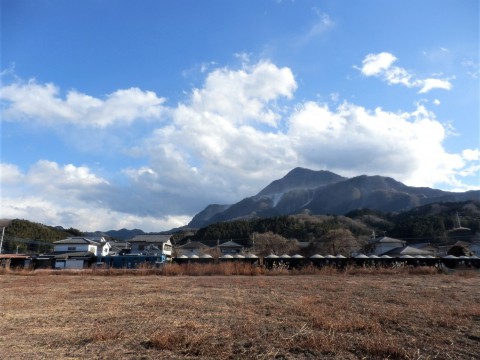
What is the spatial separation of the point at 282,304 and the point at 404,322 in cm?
330

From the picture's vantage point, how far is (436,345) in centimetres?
520

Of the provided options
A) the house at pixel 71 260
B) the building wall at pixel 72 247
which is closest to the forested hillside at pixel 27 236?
the building wall at pixel 72 247

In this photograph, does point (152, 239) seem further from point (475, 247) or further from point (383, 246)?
point (475, 247)

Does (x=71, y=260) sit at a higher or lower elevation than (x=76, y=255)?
lower

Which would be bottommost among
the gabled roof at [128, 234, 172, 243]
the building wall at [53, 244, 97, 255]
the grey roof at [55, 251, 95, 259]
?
the grey roof at [55, 251, 95, 259]

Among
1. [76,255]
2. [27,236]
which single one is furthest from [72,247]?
[27,236]

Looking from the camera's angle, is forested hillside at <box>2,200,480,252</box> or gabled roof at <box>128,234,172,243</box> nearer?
gabled roof at <box>128,234,172,243</box>

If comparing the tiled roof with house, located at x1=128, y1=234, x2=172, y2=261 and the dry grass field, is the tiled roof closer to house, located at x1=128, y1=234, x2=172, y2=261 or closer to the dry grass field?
house, located at x1=128, y1=234, x2=172, y2=261

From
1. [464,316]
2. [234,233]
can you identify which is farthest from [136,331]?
[234,233]

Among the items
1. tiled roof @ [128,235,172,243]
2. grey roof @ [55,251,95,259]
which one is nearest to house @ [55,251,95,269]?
grey roof @ [55,251,95,259]

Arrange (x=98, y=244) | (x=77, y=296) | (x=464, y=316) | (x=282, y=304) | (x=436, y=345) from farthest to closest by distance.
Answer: (x=98, y=244) < (x=77, y=296) < (x=282, y=304) < (x=464, y=316) < (x=436, y=345)

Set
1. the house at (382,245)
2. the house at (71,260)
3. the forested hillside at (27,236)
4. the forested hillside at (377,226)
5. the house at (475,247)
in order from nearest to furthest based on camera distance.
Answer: the house at (71,260) → the house at (475,247) → the house at (382,245) → the forested hillside at (377,226) → the forested hillside at (27,236)

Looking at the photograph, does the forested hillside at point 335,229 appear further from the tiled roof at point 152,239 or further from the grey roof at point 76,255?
the grey roof at point 76,255

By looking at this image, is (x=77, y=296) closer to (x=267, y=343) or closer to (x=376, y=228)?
(x=267, y=343)
